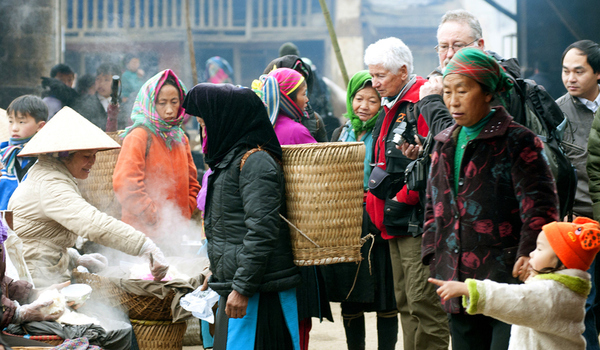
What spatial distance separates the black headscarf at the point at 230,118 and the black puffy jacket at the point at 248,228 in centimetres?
6

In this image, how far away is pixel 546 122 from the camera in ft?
10.3

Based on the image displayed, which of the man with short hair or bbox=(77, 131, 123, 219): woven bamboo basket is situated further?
bbox=(77, 131, 123, 219): woven bamboo basket

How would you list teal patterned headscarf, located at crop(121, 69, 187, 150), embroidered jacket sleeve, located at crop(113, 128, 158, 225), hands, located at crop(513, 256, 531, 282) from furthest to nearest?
teal patterned headscarf, located at crop(121, 69, 187, 150) → embroidered jacket sleeve, located at crop(113, 128, 158, 225) → hands, located at crop(513, 256, 531, 282)

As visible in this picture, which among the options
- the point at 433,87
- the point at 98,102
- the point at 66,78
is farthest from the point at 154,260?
the point at 66,78

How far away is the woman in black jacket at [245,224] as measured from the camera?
123 inches

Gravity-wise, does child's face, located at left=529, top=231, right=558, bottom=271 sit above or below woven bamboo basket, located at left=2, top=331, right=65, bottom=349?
above

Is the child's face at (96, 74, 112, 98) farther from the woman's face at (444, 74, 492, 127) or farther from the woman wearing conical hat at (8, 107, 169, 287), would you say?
the woman's face at (444, 74, 492, 127)

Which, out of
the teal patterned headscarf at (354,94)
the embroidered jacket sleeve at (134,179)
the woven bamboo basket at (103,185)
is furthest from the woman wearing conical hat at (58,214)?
the teal patterned headscarf at (354,94)

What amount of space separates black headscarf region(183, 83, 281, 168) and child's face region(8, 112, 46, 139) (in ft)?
7.75

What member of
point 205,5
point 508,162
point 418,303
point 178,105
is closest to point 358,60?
point 205,5

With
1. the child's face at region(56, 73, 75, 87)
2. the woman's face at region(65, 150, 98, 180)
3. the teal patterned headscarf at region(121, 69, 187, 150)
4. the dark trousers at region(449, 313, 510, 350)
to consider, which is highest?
the child's face at region(56, 73, 75, 87)

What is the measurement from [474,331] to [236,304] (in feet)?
3.73

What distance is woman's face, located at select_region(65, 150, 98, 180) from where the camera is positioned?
414cm

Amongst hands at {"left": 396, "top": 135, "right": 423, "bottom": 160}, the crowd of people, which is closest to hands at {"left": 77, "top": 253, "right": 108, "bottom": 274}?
the crowd of people
